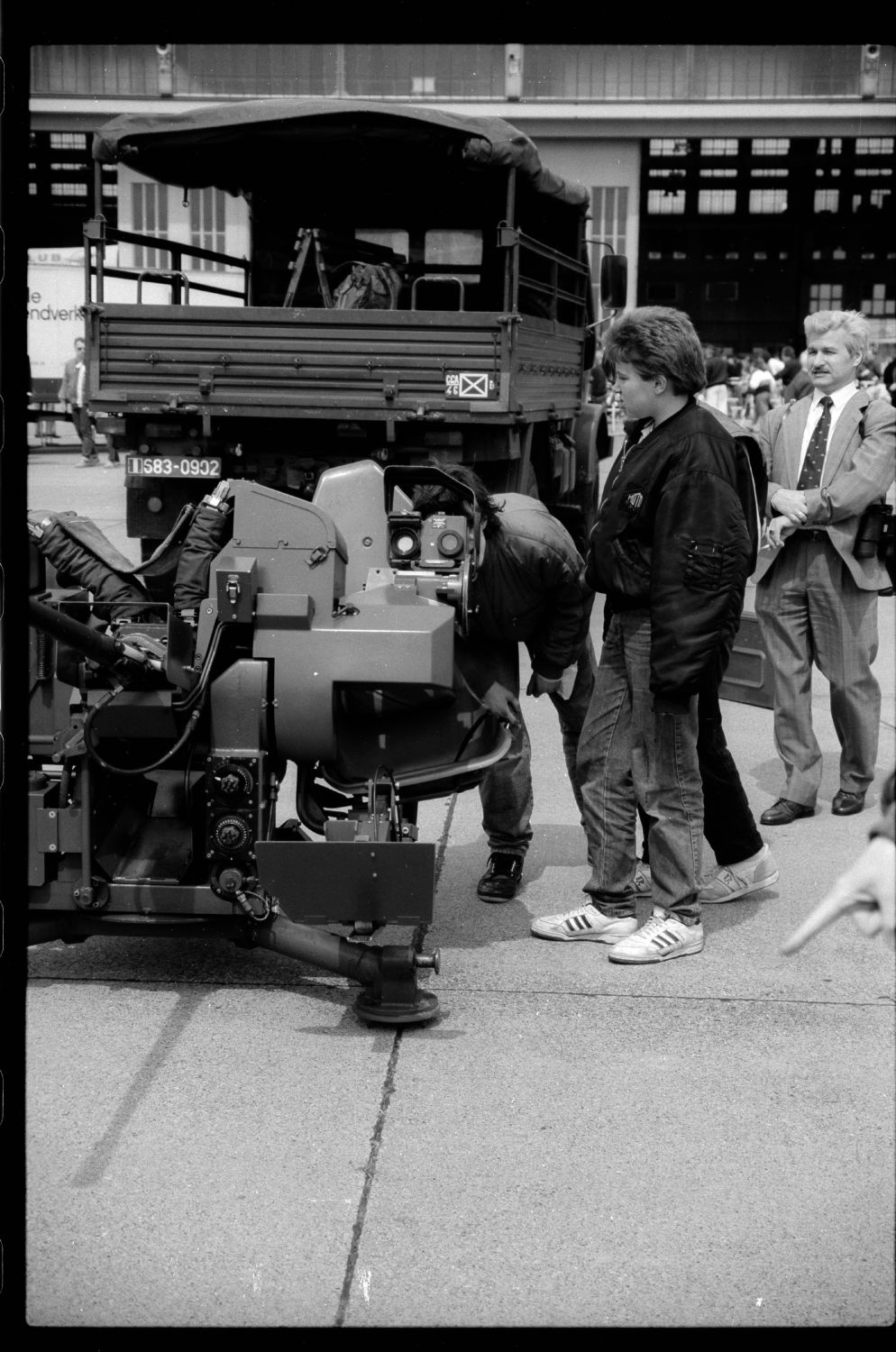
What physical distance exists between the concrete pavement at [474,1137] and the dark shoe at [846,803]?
115 centimetres

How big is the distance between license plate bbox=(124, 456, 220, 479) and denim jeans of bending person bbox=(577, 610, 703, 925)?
13.1 ft

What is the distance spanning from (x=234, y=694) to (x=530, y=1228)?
153 cm

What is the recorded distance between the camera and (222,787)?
3934mm

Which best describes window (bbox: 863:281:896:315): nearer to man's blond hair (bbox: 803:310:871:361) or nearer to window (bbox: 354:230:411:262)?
window (bbox: 354:230:411:262)

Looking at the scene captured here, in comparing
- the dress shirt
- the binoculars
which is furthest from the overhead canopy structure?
the binoculars

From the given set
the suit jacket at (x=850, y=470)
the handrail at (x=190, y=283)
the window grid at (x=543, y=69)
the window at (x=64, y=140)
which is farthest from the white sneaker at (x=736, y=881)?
the handrail at (x=190, y=283)

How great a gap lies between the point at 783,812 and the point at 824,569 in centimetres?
95

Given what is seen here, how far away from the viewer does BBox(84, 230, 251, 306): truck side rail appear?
8.28m

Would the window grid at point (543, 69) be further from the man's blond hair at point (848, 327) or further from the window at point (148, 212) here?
the window at point (148, 212)

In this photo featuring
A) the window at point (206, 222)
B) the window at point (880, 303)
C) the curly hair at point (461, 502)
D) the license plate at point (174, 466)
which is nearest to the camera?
the curly hair at point (461, 502)

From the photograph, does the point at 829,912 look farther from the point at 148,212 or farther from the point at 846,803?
the point at 148,212

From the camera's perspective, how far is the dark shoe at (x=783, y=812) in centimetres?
596

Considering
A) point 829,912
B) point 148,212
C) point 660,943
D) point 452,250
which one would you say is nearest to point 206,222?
point 148,212

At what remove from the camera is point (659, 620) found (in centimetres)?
426
